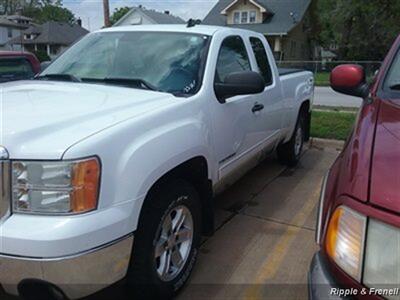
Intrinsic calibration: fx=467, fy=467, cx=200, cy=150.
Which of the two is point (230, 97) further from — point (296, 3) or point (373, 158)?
point (296, 3)

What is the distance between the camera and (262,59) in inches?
197

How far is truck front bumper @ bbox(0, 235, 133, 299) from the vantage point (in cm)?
219

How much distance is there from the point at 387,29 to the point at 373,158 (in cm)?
3827

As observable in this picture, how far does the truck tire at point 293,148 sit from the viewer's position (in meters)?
6.26

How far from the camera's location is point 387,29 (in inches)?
1433

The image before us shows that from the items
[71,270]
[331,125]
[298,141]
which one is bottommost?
A: [331,125]

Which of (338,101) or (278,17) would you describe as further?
(278,17)

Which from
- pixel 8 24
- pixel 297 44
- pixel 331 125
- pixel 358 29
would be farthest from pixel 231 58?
pixel 8 24

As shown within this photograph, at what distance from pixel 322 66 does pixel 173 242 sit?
34983 mm

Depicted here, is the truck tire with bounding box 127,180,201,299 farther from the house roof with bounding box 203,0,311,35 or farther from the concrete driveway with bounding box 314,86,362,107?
the house roof with bounding box 203,0,311,35

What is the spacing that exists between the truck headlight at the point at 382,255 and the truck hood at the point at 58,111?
1.43m

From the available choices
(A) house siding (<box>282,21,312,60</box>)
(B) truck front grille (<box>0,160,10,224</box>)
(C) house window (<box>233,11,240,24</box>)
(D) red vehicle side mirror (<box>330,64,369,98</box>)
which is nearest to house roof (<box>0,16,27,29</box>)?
(C) house window (<box>233,11,240,24</box>)

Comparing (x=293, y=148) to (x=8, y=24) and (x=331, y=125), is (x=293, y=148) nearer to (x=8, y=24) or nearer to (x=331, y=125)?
(x=331, y=125)

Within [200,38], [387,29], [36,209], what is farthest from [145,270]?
[387,29]
